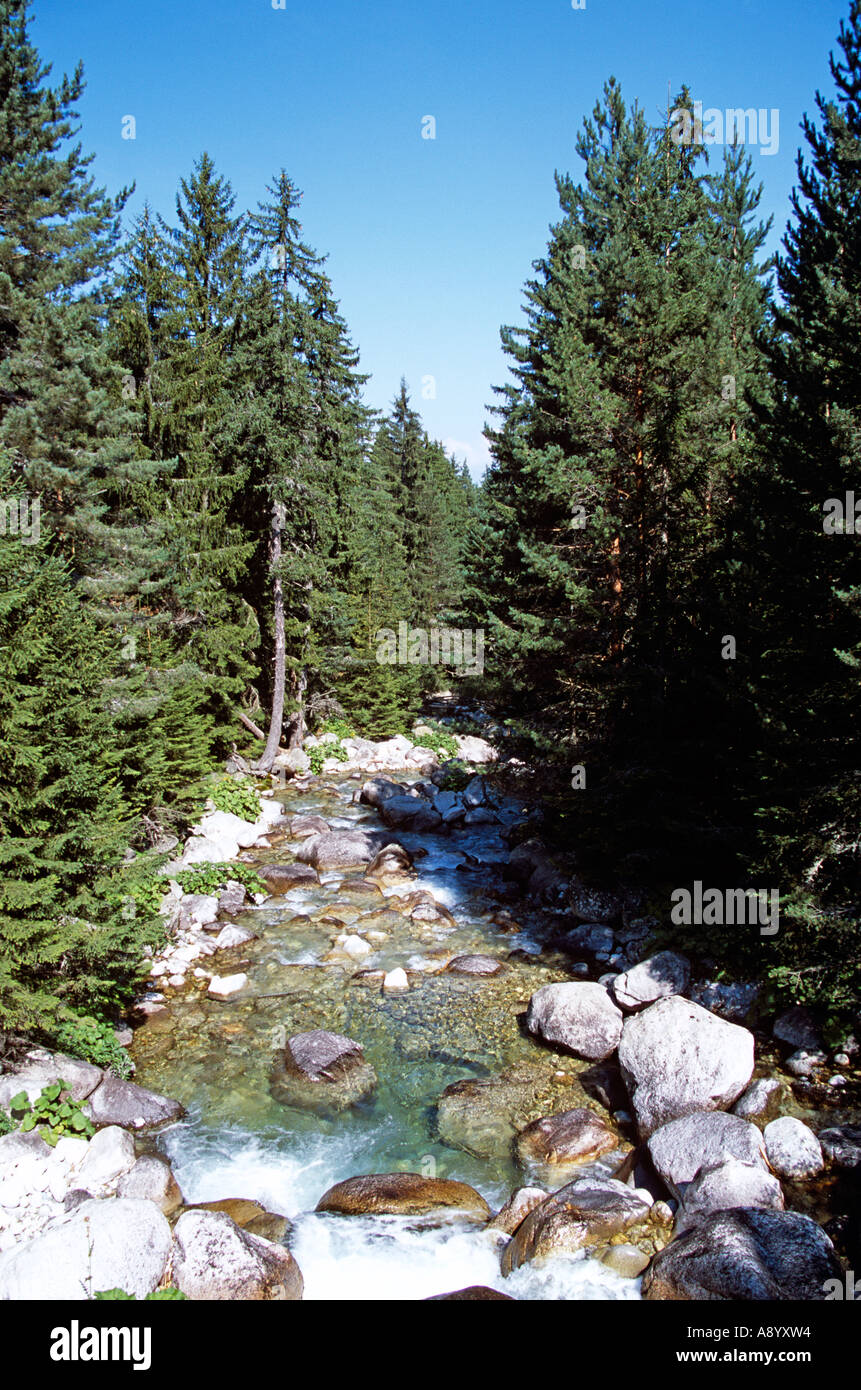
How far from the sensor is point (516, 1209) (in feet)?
25.4

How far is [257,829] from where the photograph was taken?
2031cm

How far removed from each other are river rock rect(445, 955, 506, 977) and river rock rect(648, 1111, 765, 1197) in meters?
5.18

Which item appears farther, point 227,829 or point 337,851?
point 227,829

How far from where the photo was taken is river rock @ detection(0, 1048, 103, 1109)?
8.41 m

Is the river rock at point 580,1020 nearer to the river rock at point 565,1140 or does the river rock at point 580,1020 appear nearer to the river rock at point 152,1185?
the river rock at point 565,1140

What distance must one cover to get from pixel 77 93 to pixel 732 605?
17024mm

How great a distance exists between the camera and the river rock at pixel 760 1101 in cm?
869

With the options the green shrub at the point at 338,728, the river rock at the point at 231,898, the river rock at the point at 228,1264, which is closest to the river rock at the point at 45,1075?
the river rock at the point at 228,1264

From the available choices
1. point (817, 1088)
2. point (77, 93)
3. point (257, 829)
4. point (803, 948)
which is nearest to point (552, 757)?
point (803, 948)

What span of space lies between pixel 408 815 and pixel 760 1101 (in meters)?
14.2

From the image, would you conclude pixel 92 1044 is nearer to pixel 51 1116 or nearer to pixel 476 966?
pixel 51 1116

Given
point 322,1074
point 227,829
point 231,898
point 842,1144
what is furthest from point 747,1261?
point 227,829
